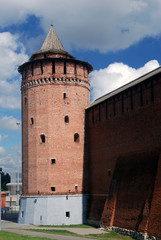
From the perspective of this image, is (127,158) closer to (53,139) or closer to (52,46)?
(53,139)

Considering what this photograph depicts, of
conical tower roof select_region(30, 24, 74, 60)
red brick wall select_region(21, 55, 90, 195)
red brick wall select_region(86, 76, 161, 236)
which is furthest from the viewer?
conical tower roof select_region(30, 24, 74, 60)

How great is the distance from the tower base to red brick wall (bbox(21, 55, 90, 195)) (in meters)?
0.61

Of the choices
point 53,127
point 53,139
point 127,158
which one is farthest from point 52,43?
point 127,158

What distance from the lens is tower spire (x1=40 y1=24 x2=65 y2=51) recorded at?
1271 inches

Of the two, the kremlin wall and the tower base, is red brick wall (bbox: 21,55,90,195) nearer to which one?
the kremlin wall

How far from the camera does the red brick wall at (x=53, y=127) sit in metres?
28.4

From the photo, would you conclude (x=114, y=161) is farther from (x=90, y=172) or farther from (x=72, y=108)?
(x=72, y=108)

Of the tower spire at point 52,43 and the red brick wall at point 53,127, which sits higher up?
the tower spire at point 52,43

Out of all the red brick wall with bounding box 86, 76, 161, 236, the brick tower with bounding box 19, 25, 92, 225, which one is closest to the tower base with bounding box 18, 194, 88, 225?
the brick tower with bounding box 19, 25, 92, 225

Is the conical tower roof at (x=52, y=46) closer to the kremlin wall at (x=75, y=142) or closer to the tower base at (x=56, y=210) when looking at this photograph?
the kremlin wall at (x=75, y=142)

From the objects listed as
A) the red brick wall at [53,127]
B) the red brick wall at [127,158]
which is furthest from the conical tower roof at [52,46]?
the red brick wall at [127,158]

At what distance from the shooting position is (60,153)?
28578 millimetres

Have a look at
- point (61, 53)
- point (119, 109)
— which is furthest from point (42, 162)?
point (61, 53)

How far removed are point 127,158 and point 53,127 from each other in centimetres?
799
